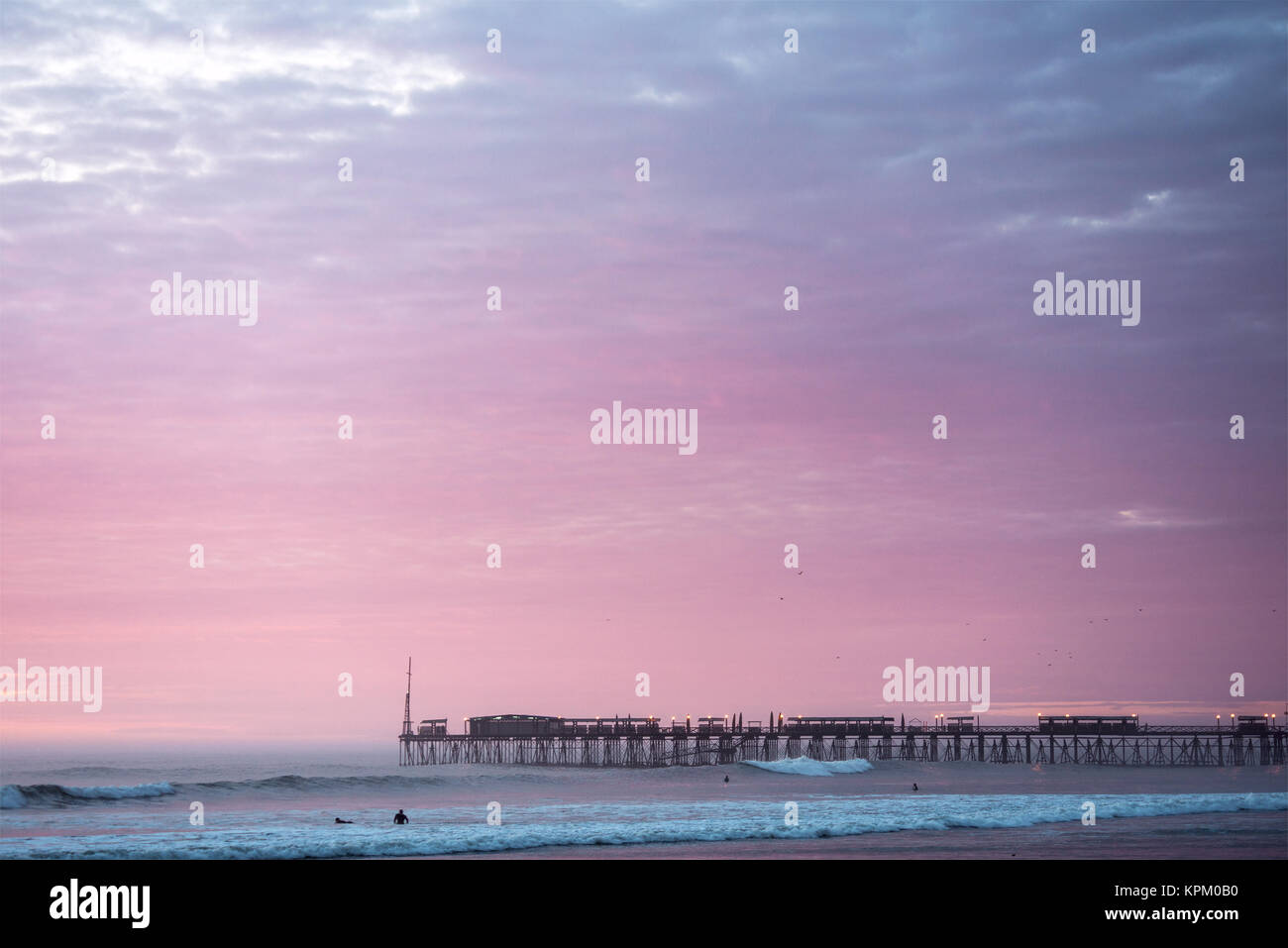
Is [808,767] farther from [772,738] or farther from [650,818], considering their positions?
[650,818]

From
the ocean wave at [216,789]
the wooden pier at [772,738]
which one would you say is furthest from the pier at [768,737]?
the ocean wave at [216,789]

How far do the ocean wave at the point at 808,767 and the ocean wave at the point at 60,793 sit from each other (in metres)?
44.5

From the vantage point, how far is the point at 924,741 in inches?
4016

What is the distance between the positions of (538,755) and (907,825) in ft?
198

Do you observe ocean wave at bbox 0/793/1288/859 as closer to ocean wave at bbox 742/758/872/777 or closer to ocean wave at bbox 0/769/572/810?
ocean wave at bbox 0/769/572/810

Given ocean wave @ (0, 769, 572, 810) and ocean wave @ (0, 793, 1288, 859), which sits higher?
ocean wave @ (0, 793, 1288, 859)

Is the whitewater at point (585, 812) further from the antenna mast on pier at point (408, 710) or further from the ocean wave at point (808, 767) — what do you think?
the antenna mast on pier at point (408, 710)

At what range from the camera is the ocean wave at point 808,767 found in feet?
285

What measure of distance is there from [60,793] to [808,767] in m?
53.1

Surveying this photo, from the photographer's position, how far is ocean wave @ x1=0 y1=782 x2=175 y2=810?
51.0 metres

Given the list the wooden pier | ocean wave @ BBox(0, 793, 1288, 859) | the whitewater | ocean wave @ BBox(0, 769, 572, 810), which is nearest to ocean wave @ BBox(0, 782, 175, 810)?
ocean wave @ BBox(0, 769, 572, 810)

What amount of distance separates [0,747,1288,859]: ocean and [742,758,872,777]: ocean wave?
33.9ft
